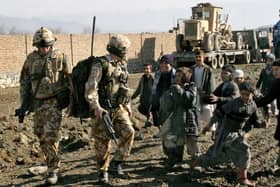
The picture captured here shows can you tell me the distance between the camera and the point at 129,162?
8.17 m

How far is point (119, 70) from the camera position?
661 cm

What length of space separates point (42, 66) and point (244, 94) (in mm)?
2503

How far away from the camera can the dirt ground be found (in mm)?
6984

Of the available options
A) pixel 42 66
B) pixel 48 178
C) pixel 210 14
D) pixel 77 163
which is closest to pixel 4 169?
pixel 77 163

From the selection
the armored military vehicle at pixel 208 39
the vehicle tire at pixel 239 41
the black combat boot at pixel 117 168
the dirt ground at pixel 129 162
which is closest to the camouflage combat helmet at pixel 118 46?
the black combat boot at pixel 117 168

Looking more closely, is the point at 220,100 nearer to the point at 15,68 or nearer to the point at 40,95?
the point at 40,95

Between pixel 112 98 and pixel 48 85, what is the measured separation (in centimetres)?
80

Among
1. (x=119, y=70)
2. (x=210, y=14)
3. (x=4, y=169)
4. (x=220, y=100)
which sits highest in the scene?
(x=210, y=14)

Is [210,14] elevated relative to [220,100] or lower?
elevated

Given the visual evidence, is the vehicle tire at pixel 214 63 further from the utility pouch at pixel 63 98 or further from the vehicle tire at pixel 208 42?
the utility pouch at pixel 63 98

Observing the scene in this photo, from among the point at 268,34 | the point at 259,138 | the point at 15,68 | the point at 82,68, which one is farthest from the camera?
the point at 268,34

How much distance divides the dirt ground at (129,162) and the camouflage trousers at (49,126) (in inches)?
18.3

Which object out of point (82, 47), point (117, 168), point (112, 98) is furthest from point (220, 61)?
point (112, 98)

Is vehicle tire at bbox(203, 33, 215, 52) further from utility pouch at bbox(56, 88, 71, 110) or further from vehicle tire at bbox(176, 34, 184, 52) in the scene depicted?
utility pouch at bbox(56, 88, 71, 110)
